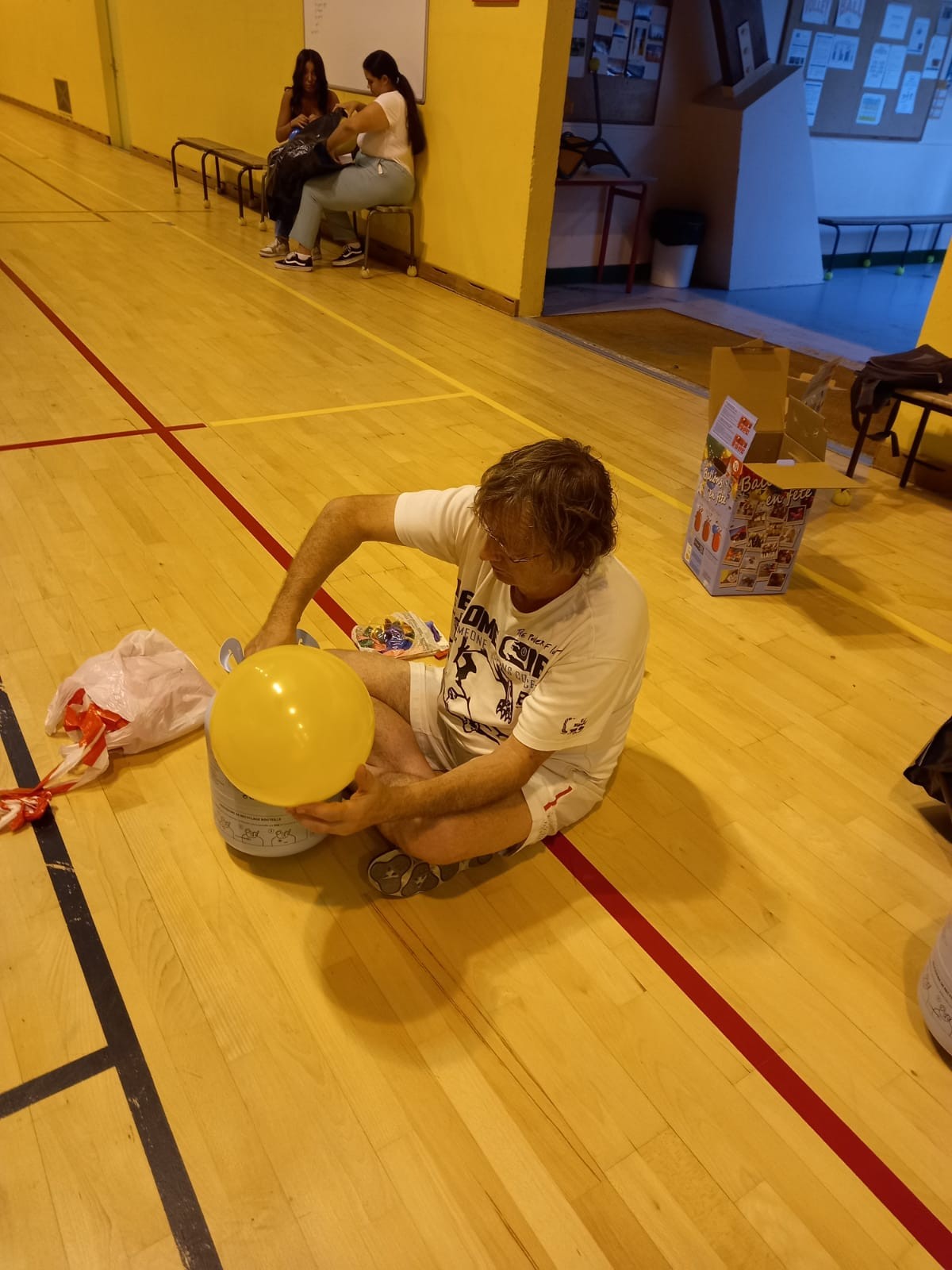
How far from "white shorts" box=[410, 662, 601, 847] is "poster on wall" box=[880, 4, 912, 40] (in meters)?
8.15

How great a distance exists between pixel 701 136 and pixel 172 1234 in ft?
24.7

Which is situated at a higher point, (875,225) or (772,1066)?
(875,225)

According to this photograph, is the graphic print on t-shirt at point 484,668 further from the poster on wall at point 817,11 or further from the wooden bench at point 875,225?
the wooden bench at point 875,225

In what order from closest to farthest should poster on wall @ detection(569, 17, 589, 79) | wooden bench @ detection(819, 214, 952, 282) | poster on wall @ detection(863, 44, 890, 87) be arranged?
1. poster on wall @ detection(569, 17, 589, 79)
2. poster on wall @ detection(863, 44, 890, 87)
3. wooden bench @ detection(819, 214, 952, 282)

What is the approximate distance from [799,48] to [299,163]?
4083 mm

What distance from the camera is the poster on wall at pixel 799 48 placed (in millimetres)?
6832

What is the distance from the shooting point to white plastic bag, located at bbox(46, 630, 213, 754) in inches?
74.8

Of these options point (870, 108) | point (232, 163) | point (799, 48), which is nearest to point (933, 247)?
point (870, 108)

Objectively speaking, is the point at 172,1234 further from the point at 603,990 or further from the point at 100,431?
the point at 100,431

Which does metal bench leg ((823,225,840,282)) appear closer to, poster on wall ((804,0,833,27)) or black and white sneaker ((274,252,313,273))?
poster on wall ((804,0,833,27))

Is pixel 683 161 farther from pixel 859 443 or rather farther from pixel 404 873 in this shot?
pixel 404 873

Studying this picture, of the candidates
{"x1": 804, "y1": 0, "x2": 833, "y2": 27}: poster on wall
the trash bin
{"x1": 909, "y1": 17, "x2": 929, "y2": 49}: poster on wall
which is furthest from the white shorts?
{"x1": 909, "y1": 17, "x2": 929, "y2": 49}: poster on wall

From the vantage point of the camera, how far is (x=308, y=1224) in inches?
46.9

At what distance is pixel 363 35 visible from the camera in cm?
605
